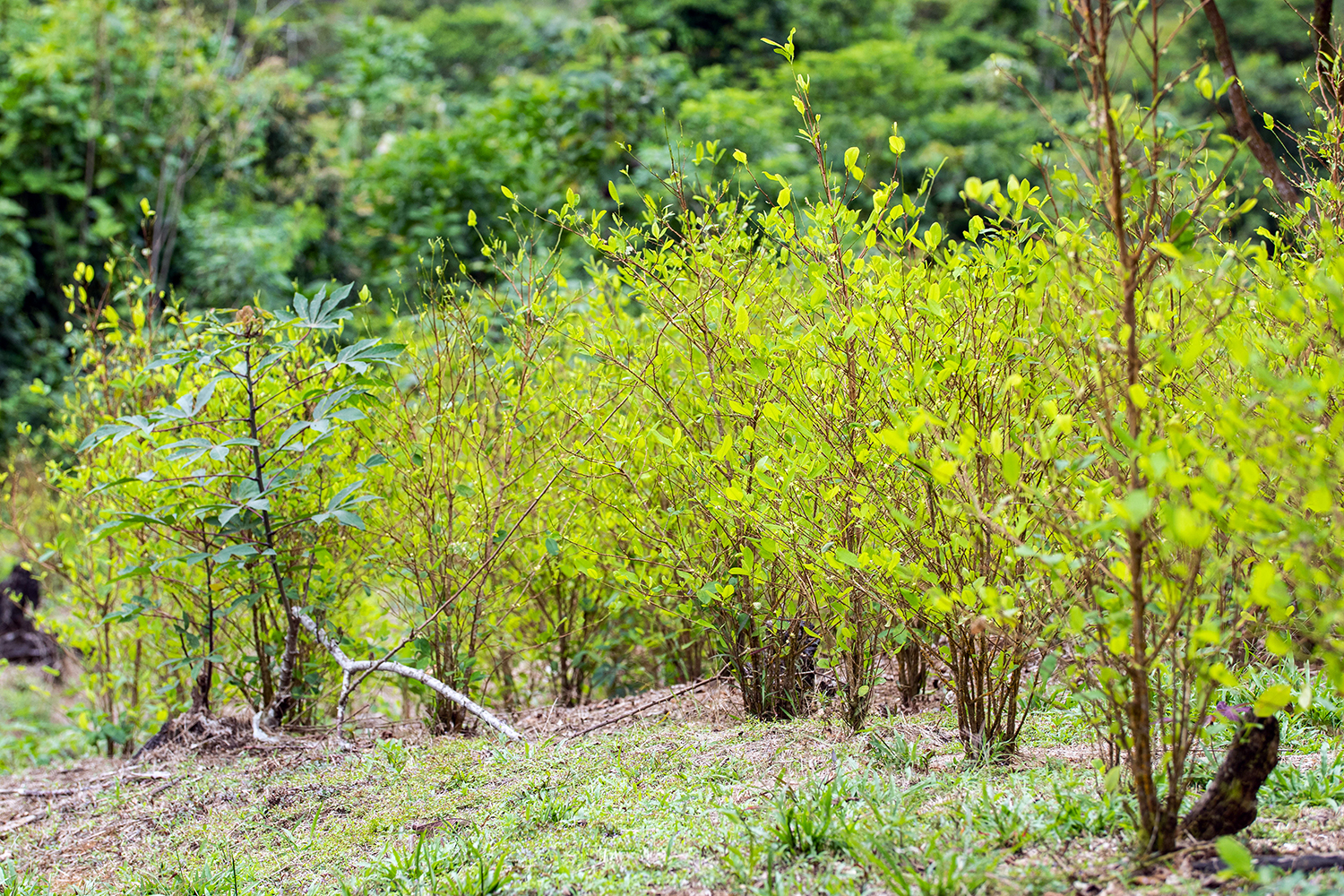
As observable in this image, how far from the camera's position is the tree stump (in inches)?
60.4

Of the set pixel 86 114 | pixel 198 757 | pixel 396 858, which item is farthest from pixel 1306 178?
pixel 86 114

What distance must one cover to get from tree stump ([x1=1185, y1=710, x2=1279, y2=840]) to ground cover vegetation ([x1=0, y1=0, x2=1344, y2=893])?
3cm

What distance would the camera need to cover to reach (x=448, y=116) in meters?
11.4

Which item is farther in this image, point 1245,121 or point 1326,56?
point 1245,121

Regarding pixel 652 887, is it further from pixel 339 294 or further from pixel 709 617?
pixel 339 294

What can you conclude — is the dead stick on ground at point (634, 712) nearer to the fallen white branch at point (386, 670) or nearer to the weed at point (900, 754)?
the fallen white branch at point (386, 670)

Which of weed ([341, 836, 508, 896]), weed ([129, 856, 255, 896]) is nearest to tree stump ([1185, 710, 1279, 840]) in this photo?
weed ([341, 836, 508, 896])

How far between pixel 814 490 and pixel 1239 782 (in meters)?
1.10

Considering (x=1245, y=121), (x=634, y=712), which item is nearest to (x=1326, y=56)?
(x=1245, y=121)

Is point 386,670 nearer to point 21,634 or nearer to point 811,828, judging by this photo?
point 811,828

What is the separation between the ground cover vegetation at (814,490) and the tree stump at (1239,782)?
32 millimetres

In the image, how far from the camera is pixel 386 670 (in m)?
3.02

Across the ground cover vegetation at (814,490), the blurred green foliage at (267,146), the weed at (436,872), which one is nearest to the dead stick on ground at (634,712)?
the ground cover vegetation at (814,490)

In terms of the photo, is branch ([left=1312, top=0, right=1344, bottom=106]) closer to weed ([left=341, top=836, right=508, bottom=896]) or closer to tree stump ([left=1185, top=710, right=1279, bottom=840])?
tree stump ([left=1185, top=710, right=1279, bottom=840])
